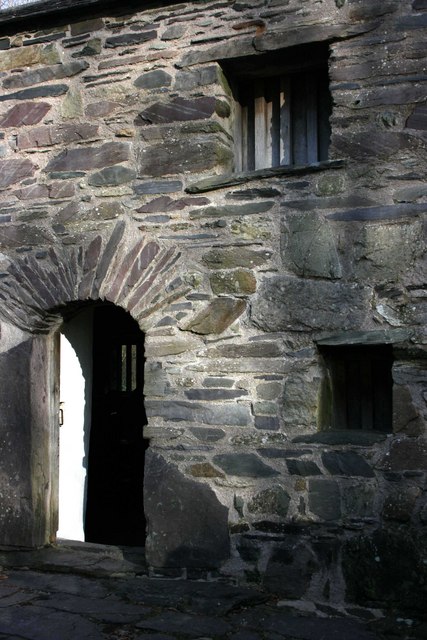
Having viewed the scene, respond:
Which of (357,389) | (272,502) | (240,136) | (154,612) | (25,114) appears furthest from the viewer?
(25,114)

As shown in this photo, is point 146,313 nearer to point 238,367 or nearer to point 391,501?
point 238,367

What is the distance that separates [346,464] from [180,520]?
1082 millimetres

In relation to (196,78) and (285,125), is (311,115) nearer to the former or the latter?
(285,125)

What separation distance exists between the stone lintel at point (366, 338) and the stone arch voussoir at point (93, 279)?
97 centimetres

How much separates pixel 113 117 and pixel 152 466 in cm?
229

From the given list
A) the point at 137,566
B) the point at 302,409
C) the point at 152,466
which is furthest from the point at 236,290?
the point at 137,566

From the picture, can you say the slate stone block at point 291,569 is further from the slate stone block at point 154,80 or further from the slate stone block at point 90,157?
the slate stone block at point 154,80

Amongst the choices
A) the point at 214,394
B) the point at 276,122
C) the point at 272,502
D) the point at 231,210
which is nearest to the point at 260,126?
the point at 276,122

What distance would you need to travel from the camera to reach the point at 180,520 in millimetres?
4523

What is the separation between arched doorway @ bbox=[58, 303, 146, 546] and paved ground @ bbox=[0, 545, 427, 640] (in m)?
0.89

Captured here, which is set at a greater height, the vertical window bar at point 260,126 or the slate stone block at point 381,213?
the vertical window bar at point 260,126

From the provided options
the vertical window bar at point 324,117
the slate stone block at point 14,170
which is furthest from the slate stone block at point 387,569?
the slate stone block at point 14,170

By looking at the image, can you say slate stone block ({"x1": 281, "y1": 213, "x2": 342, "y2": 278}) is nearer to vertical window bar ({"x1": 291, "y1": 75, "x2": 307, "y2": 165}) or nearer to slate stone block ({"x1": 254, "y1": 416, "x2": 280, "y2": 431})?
vertical window bar ({"x1": 291, "y1": 75, "x2": 307, "y2": 165})

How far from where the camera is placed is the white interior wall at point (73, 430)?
5.36 metres
